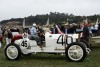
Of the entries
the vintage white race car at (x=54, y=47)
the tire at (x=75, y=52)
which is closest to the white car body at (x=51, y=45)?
the vintage white race car at (x=54, y=47)

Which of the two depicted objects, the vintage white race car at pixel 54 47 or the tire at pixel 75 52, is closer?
the tire at pixel 75 52

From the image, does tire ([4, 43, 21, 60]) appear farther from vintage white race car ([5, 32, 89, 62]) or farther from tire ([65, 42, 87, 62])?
tire ([65, 42, 87, 62])

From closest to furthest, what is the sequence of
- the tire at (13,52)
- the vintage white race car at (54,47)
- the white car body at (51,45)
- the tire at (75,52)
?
the tire at (75,52), the vintage white race car at (54,47), the white car body at (51,45), the tire at (13,52)

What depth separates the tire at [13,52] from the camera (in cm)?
1408

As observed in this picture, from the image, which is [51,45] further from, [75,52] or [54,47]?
[75,52]

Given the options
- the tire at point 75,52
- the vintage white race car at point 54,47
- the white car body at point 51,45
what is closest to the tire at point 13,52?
the vintage white race car at point 54,47

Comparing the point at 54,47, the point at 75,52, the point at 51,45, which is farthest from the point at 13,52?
the point at 75,52

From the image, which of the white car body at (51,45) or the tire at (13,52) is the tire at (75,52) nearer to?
the white car body at (51,45)

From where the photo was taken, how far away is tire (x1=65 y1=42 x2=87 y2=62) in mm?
12906

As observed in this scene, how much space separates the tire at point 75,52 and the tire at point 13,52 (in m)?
2.21

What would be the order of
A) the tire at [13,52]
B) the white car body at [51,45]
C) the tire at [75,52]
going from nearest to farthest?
the tire at [75,52], the white car body at [51,45], the tire at [13,52]

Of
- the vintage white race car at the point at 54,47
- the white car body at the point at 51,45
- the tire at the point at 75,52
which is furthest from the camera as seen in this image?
the white car body at the point at 51,45

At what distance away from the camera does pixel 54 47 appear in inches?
539

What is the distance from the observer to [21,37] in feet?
48.8
